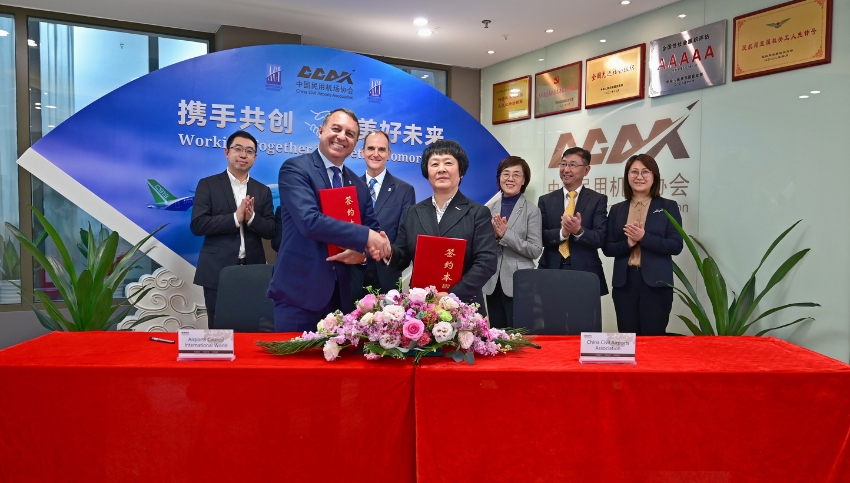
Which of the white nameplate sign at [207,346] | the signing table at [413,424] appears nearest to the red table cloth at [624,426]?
the signing table at [413,424]

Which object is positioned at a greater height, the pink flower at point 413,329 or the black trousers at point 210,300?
the pink flower at point 413,329

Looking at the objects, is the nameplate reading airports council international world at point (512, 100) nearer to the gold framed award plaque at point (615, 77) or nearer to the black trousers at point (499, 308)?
the gold framed award plaque at point (615, 77)

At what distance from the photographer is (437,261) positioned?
211 cm

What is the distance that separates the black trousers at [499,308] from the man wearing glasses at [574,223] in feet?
1.94

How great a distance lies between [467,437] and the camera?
1514 mm

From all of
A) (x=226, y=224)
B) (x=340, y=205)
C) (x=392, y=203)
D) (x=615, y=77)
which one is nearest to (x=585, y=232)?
(x=392, y=203)

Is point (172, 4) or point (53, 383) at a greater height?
point (172, 4)

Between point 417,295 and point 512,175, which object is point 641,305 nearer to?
point 512,175

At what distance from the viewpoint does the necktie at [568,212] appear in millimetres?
4041

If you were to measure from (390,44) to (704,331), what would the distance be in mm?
3947

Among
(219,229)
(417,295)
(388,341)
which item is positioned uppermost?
(219,229)

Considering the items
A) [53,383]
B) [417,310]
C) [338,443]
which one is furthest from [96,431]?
[417,310]

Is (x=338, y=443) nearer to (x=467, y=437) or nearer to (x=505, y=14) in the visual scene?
(x=467, y=437)

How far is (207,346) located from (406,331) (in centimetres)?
55
